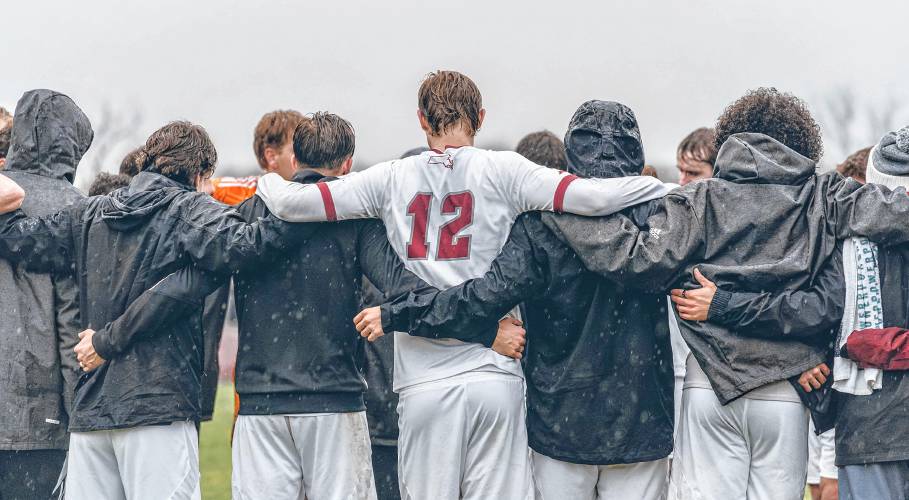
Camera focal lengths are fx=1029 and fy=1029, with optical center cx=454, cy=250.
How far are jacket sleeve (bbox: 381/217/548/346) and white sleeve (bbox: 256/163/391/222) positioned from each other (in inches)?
20.0

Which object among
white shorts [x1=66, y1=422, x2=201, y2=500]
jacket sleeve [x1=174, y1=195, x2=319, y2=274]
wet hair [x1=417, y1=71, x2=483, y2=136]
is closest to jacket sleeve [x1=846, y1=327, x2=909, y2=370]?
wet hair [x1=417, y1=71, x2=483, y2=136]

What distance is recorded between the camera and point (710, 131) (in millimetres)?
6832

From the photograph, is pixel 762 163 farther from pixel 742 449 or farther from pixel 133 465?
pixel 133 465

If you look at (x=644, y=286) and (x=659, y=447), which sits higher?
(x=644, y=286)

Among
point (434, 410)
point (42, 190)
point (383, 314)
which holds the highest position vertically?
point (42, 190)

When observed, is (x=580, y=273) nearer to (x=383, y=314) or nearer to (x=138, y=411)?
(x=383, y=314)

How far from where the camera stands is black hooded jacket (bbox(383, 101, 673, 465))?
4.61 meters

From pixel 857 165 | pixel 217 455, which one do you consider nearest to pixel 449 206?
pixel 857 165

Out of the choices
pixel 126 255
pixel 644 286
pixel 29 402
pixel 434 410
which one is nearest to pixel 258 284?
pixel 126 255

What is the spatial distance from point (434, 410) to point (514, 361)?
1.43ft

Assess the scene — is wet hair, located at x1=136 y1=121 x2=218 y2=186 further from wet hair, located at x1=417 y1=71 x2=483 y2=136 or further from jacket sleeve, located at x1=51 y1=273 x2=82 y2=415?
wet hair, located at x1=417 y1=71 x2=483 y2=136

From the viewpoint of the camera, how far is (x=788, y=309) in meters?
4.49

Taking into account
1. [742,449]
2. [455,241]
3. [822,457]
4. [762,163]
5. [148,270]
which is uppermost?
[762,163]

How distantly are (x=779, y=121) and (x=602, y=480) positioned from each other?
1.86 meters
